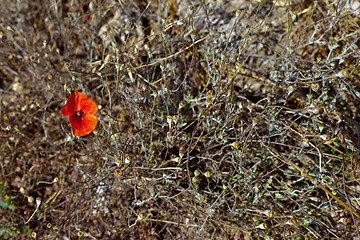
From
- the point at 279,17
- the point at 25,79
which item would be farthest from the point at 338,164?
the point at 25,79

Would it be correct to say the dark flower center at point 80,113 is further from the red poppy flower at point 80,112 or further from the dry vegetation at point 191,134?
the dry vegetation at point 191,134

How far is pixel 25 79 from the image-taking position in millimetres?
2162

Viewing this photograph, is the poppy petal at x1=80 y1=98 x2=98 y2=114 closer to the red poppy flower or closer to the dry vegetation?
the red poppy flower

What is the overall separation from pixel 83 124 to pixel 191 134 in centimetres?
58

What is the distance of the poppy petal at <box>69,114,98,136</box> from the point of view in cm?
138

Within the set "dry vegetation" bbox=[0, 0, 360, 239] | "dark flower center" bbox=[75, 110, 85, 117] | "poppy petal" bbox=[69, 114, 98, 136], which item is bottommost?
"dry vegetation" bbox=[0, 0, 360, 239]

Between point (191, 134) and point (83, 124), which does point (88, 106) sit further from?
point (191, 134)

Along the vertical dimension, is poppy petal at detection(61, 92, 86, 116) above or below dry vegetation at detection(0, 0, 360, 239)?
above

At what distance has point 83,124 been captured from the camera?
55.6 inches

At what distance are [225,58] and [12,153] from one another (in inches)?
54.5

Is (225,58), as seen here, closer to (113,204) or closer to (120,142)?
(120,142)

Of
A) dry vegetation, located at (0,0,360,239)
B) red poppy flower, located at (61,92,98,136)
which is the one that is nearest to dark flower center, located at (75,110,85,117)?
red poppy flower, located at (61,92,98,136)

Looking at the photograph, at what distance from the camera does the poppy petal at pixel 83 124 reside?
138cm

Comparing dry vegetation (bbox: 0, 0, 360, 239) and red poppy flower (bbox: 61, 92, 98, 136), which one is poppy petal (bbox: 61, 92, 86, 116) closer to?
red poppy flower (bbox: 61, 92, 98, 136)
